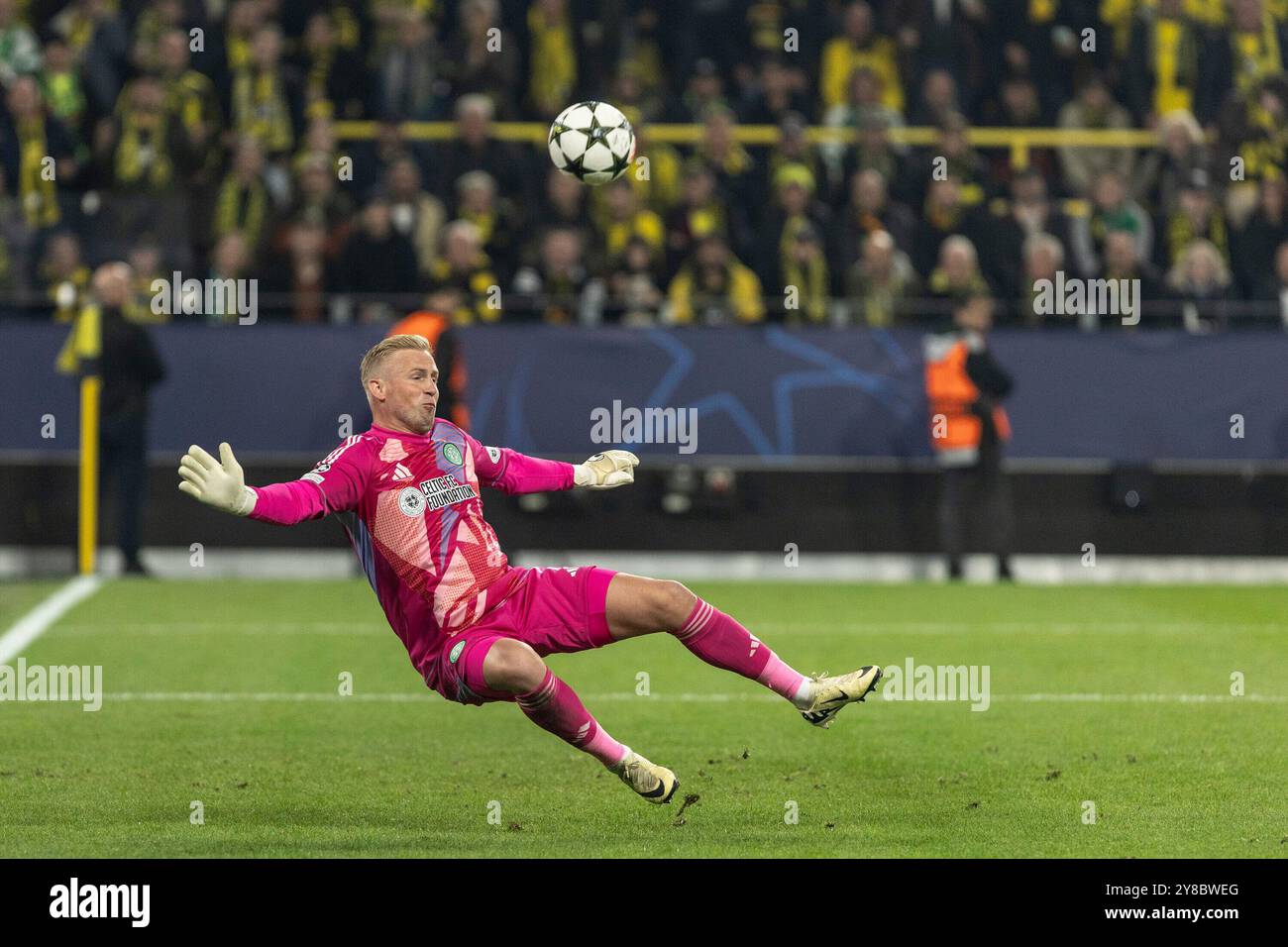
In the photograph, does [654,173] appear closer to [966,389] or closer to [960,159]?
[960,159]

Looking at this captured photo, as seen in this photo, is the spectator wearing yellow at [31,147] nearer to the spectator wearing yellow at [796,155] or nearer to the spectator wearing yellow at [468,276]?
the spectator wearing yellow at [468,276]

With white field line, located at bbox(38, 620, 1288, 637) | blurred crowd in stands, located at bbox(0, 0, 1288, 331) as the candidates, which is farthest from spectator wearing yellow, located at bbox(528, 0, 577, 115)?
white field line, located at bbox(38, 620, 1288, 637)

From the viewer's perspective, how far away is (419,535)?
6.75 metres

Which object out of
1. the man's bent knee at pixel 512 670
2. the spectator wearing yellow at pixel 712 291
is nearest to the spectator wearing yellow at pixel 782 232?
the spectator wearing yellow at pixel 712 291

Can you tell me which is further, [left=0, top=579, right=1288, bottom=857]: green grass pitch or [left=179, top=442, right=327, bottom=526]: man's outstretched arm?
[left=0, top=579, right=1288, bottom=857]: green grass pitch

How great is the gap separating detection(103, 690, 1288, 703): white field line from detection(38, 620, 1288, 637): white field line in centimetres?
209

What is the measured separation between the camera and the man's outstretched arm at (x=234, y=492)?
19.9ft

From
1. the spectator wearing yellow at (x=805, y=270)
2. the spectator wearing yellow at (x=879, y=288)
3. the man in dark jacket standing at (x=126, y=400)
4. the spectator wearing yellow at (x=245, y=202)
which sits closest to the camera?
the man in dark jacket standing at (x=126, y=400)

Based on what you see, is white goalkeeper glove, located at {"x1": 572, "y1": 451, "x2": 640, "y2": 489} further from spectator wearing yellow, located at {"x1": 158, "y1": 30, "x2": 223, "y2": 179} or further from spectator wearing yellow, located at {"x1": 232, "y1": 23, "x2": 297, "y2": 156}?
spectator wearing yellow, located at {"x1": 232, "y1": 23, "x2": 297, "y2": 156}

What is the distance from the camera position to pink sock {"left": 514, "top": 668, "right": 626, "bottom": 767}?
6.61m

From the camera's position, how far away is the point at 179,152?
1678 centimetres

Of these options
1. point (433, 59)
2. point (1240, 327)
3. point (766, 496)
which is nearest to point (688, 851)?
point (766, 496)

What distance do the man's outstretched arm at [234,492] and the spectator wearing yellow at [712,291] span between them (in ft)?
30.9

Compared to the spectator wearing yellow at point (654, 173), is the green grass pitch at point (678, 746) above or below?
below
